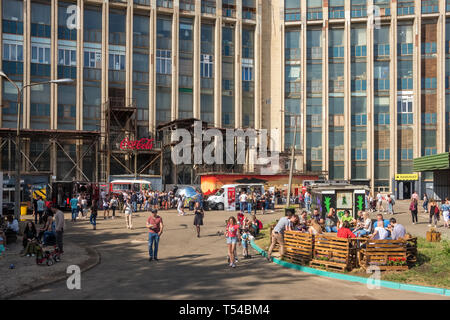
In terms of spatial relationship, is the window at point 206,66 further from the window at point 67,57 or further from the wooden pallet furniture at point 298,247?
the wooden pallet furniture at point 298,247

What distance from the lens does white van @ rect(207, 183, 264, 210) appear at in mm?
35438

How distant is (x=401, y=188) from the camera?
Answer: 56312 millimetres

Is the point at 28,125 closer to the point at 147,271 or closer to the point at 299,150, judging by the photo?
the point at 299,150

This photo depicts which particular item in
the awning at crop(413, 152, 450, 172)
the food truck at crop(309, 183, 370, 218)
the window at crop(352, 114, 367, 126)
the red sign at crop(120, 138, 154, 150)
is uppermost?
the window at crop(352, 114, 367, 126)

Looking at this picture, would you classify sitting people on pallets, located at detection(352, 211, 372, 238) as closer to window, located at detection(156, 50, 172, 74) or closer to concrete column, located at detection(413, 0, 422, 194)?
window, located at detection(156, 50, 172, 74)

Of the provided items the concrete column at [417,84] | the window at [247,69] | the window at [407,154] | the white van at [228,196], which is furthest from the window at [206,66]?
the window at [407,154]

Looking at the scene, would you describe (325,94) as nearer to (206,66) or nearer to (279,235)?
(206,66)

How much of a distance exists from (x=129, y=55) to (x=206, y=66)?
9.95 meters

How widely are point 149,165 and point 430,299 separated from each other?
4151 centimetres

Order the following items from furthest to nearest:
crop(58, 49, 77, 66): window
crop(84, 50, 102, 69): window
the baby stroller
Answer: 1. crop(84, 50, 102, 69): window
2. crop(58, 49, 77, 66): window
3. the baby stroller

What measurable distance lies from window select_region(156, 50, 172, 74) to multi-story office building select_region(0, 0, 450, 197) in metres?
0.14

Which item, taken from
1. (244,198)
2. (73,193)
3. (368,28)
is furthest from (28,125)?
(368,28)

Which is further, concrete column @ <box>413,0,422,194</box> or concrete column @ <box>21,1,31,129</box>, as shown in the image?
concrete column @ <box>413,0,422,194</box>

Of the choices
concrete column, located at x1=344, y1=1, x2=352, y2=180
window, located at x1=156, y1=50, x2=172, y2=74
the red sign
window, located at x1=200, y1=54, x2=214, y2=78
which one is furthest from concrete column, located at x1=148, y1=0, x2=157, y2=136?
concrete column, located at x1=344, y1=1, x2=352, y2=180
